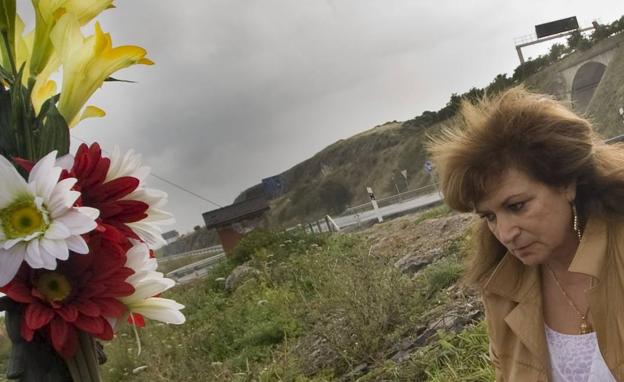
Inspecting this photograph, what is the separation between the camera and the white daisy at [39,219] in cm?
94

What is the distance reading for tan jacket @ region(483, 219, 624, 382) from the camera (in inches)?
72.4

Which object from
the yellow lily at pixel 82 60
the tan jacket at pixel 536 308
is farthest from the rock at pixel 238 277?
the yellow lily at pixel 82 60

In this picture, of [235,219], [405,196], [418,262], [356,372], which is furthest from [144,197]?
[405,196]

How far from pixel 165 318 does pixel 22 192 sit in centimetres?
36

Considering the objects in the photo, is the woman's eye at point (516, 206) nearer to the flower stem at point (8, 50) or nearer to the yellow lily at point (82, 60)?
the yellow lily at point (82, 60)

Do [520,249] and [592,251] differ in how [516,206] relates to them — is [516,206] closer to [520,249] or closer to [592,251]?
[520,249]

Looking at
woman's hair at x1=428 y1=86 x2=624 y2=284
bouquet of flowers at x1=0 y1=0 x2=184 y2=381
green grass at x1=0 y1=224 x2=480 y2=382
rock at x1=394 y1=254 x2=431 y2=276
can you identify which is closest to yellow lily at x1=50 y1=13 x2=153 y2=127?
bouquet of flowers at x1=0 y1=0 x2=184 y2=381

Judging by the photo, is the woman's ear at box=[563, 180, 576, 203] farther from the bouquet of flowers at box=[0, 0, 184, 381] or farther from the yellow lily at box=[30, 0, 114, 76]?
the yellow lily at box=[30, 0, 114, 76]

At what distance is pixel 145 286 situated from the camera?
1121 mm

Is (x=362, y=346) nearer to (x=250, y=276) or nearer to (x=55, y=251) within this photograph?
(x=55, y=251)

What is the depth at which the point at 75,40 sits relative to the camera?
1096 millimetres

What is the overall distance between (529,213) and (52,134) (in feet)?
4.70

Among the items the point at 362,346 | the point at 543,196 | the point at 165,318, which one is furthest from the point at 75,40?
the point at 362,346

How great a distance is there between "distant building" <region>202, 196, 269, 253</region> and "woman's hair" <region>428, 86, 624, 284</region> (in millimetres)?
22087
